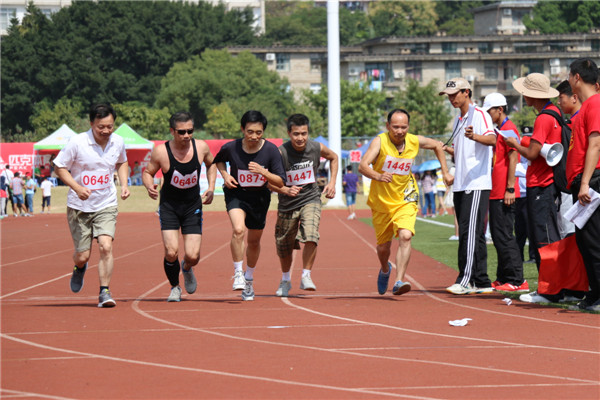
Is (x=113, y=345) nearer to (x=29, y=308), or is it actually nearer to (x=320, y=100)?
(x=29, y=308)

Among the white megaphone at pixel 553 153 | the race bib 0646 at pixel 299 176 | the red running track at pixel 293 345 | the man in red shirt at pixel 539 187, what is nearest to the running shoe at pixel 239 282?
the red running track at pixel 293 345

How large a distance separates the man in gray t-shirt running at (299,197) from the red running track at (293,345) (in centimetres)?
53

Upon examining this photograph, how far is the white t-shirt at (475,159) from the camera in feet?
34.5

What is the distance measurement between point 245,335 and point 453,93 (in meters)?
4.08

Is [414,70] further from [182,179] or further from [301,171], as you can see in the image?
[182,179]

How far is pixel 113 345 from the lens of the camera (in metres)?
7.56

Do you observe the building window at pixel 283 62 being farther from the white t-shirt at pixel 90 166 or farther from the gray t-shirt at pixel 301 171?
the white t-shirt at pixel 90 166

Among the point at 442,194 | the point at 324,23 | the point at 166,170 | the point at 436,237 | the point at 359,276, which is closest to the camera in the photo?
the point at 166,170

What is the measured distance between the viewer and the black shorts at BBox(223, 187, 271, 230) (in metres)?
10.4

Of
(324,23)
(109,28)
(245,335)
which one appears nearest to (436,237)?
(245,335)

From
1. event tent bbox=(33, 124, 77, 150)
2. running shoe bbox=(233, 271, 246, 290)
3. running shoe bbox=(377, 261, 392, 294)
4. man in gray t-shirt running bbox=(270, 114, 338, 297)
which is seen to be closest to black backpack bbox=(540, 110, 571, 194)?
running shoe bbox=(377, 261, 392, 294)

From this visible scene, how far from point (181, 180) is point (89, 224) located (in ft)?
3.55

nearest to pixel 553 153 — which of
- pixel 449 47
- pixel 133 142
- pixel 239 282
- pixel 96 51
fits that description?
pixel 239 282

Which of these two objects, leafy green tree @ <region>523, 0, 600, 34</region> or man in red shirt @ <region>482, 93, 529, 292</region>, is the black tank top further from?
leafy green tree @ <region>523, 0, 600, 34</region>
